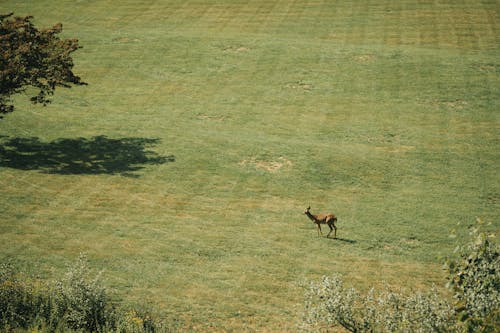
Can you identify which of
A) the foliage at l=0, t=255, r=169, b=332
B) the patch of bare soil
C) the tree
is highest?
the tree

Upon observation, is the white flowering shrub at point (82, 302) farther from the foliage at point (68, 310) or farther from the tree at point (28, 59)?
the tree at point (28, 59)

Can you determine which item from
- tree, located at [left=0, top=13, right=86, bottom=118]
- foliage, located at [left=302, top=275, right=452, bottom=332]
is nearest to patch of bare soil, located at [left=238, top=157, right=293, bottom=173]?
tree, located at [left=0, top=13, right=86, bottom=118]

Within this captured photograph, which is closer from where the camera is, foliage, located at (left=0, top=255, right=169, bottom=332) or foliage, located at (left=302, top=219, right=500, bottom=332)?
foliage, located at (left=302, top=219, right=500, bottom=332)

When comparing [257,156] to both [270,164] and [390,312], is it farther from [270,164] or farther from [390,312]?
[390,312]

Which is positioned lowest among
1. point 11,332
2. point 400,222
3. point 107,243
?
point 400,222

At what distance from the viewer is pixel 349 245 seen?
853 inches

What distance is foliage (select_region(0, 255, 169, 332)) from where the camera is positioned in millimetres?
14438

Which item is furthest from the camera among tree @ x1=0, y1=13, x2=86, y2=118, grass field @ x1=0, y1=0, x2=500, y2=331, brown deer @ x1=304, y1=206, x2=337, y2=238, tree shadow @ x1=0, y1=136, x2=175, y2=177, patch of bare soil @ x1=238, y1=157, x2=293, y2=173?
patch of bare soil @ x1=238, y1=157, x2=293, y2=173

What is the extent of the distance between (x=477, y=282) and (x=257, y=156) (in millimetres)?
20563

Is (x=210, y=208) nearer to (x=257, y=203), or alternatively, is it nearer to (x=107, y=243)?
(x=257, y=203)

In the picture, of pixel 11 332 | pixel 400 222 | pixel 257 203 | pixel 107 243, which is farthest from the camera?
pixel 257 203

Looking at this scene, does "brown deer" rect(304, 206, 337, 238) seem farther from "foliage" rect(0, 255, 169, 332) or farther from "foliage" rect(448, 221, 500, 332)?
"foliage" rect(448, 221, 500, 332)

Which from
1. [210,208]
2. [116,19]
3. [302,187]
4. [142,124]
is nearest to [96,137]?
[142,124]

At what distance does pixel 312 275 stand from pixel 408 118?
862 inches
